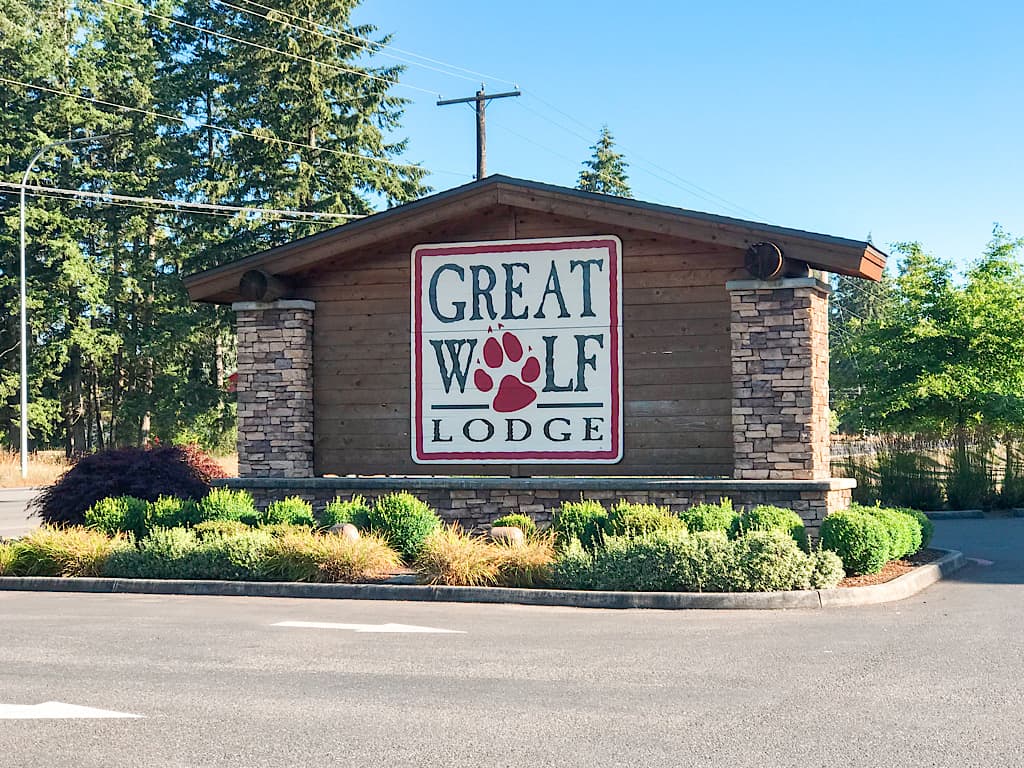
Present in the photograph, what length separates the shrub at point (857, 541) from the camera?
13.8m

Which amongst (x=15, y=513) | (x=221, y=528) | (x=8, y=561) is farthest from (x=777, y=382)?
(x=15, y=513)

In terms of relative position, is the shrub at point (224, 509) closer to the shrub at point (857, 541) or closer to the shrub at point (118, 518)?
the shrub at point (118, 518)

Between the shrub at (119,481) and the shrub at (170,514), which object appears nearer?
the shrub at (170,514)

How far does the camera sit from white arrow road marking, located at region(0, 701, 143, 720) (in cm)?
749

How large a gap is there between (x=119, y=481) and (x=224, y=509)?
232cm

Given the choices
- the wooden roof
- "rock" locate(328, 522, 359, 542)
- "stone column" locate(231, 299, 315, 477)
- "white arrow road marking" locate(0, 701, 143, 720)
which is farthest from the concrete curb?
"white arrow road marking" locate(0, 701, 143, 720)

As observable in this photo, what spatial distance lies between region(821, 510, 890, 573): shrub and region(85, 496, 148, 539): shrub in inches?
337

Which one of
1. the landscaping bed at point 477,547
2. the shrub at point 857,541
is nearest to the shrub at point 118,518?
the landscaping bed at point 477,547

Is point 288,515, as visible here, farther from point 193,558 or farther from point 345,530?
point 193,558

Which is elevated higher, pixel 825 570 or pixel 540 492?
pixel 540 492

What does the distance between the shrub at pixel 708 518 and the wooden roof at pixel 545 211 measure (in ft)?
11.9

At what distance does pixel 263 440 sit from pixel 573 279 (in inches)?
207

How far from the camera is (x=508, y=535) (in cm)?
1526

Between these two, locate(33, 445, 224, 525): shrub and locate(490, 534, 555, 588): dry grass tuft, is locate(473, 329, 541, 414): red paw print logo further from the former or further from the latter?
locate(33, 445, 224, 525): shrub
